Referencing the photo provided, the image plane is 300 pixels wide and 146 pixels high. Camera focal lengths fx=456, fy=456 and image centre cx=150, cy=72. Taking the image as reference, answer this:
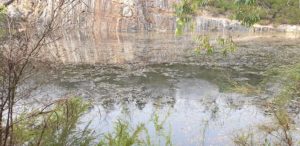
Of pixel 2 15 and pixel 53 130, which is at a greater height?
pixel 2 15

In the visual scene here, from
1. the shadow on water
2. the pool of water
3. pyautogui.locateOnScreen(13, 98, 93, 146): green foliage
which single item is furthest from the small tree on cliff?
the shadow on water

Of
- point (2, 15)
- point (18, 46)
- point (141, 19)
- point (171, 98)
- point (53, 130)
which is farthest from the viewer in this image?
point (141, 19)

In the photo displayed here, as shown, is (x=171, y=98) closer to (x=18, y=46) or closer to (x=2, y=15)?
(x=2, y=15)

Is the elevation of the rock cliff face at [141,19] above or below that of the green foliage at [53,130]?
below

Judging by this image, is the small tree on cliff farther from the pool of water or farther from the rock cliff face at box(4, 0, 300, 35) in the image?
the rock cliff face at box(4, 0, 300, 35)

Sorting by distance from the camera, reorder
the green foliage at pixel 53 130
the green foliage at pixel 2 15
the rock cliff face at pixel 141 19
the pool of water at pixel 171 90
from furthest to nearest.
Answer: the rock cliff face at pixel 141 19
the pool of water at pixel 171 90
the green foliage at pixel 53 130
the green foliage at pixel 2 15

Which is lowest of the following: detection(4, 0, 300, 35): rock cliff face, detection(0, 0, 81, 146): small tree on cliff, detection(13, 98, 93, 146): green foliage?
detection(4, 0, 300, 35): rock cliff face

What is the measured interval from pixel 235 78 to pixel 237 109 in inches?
152

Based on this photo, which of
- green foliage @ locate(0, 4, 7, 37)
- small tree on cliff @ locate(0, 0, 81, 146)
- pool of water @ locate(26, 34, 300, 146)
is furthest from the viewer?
pool of water @ locate(26, 34, 300, 146)

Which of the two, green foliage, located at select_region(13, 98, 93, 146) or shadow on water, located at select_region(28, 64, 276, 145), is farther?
shadow on water, located at select_region(28, 64, 276, 145)

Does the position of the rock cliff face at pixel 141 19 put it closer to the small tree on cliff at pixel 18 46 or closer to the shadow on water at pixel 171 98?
the shadow on water at pixel 171 98

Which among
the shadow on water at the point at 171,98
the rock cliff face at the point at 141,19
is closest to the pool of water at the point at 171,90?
the shadow on water at the point at 171,98

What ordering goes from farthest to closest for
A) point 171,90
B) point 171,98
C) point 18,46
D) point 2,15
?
point 171,90 < point 171,98 < point 2,15 < point 18,46

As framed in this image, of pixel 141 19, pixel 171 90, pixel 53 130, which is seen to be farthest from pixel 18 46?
pixel 141 19
